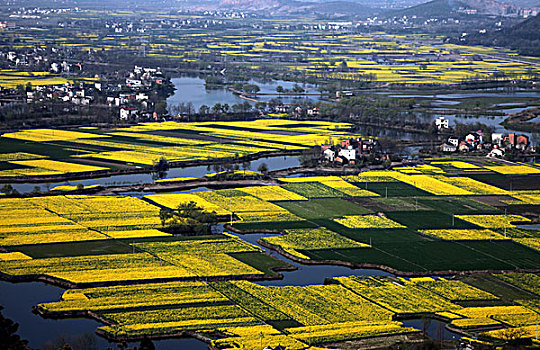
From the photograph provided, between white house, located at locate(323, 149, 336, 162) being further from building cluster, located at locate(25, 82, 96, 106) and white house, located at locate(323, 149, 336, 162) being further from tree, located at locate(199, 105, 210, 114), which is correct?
building cluster, located at locate(25, 82, 96, 106)

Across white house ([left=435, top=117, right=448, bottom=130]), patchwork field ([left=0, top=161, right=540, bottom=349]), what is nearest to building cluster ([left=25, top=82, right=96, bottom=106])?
white house ([left=435, top=117, right=448, bottom=130])

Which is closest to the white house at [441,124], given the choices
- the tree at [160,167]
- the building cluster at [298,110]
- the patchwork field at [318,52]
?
the building cluster at [298,110]

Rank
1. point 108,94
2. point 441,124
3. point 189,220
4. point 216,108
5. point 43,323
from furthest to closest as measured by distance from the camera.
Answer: point 108,94, point 216,108, point 441,124, point 189,220, point 43,323

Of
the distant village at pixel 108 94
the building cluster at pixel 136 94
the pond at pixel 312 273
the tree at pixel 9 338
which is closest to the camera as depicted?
the tree at pixel 9 338

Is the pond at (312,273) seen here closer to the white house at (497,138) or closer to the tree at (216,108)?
the white house at (497,138)

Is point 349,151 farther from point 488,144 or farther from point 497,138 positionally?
point 497,138

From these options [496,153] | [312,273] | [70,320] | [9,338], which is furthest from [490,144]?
[9,338]

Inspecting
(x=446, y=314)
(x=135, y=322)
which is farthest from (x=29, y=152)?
(x=446, y=314)
